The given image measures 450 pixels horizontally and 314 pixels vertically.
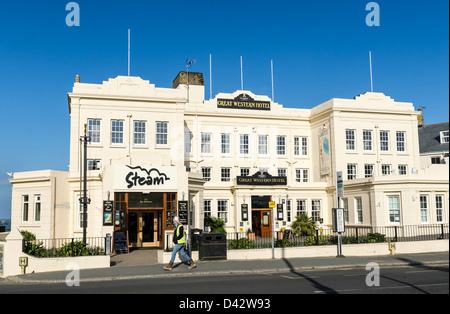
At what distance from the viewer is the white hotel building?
2734 centimetres

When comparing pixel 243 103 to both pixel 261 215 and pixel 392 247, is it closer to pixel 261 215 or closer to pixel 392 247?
pixel 261 215

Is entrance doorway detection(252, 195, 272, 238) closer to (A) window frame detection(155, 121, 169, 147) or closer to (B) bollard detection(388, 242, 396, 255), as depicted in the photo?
(A) window frame detection(155, 121, 169, 147)

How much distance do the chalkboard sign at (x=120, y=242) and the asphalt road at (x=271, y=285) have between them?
30.2 feet

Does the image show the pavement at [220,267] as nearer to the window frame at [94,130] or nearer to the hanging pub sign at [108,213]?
the hanging pub sign at [108,213]

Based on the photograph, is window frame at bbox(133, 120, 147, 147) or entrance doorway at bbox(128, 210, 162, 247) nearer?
entrance doorway at bbox(128, 210, 162, 247)

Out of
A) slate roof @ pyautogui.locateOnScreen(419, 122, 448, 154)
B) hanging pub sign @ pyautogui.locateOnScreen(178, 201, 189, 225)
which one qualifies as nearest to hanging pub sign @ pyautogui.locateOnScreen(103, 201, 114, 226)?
hanging pub sign @ pyautogui.locateOnScreen(178, 201, 189, 225)

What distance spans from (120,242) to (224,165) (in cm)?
1570

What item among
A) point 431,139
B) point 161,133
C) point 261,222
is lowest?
point 261,222

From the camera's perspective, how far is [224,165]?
3841 cm

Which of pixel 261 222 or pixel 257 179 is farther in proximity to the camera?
pixel 261 222

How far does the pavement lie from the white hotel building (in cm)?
477

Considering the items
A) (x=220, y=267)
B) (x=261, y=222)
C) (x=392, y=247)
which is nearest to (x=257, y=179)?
(x=261, y=222)
